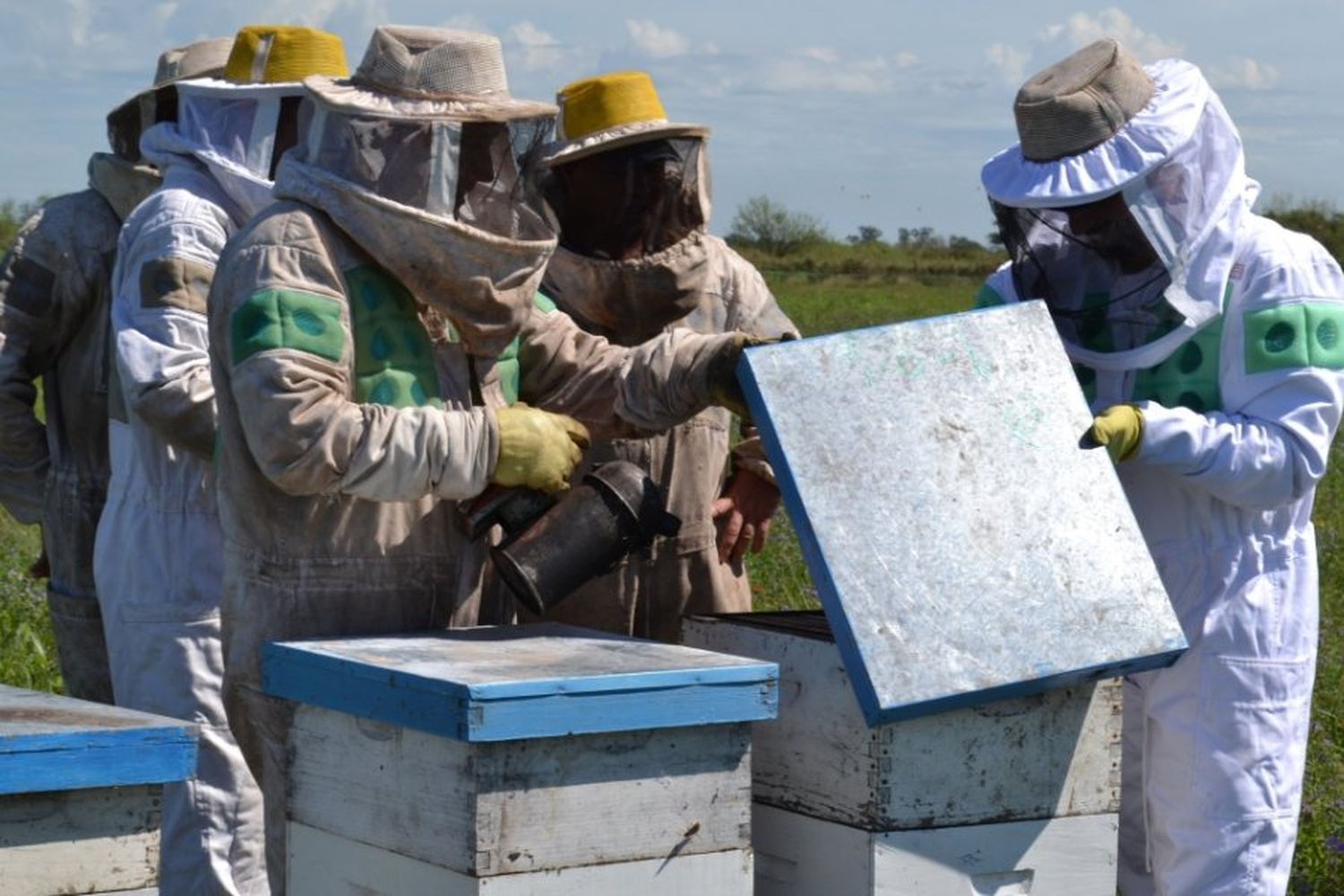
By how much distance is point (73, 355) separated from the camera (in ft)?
16.8

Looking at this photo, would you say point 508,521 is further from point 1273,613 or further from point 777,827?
point 1273,613

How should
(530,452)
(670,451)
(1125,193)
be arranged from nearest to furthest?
(530,452) → (1125,193) → (670,451)

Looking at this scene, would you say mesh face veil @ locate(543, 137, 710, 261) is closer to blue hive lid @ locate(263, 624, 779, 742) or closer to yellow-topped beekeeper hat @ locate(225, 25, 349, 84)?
yellow-topped beekeeper hat @ locate(225, 25, 349, 84)

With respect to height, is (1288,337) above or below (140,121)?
below

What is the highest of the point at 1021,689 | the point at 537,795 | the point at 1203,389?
the point at 1203,389

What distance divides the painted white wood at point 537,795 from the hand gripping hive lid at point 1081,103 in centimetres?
141

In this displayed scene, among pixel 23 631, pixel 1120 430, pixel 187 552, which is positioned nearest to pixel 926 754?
pixel 1120 430

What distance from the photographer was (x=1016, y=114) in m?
4.06

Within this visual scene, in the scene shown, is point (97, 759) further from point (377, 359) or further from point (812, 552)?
point (812, 552)

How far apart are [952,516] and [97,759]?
55.9 inches

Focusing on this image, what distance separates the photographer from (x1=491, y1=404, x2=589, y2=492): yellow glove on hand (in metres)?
3.52

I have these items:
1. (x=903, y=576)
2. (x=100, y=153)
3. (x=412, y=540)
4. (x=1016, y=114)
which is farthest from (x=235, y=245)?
(x=100, y=153)

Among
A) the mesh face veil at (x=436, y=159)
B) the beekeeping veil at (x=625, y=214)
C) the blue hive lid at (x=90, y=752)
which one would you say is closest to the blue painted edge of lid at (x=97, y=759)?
the blue hive lid at (x=90, y=752)

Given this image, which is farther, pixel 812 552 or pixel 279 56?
pixel 279 56
